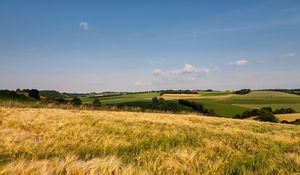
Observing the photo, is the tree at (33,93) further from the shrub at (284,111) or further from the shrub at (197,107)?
the shrub at (284,111)

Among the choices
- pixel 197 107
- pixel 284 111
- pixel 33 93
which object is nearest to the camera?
pixel 33 93

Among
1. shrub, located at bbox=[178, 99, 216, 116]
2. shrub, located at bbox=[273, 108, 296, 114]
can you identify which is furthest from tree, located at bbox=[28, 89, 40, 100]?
shrub, located at bbox=[273, 108, 296, 114]

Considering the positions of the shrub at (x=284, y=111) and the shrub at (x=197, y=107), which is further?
the shrub at (x=284, y=111)

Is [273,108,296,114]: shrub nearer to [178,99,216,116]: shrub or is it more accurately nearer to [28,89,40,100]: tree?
[178,99,216,116]: shrub

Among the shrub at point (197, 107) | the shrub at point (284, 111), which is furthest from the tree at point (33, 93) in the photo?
the shrub at point (284, 111)

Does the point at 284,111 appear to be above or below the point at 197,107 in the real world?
below

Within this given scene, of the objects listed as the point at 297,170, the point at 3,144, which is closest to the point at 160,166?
the point at 297,170

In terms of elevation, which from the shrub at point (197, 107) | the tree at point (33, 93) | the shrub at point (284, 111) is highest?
the tree at point (33, 93)

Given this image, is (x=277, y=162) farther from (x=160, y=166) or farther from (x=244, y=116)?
(x=244, y=116)

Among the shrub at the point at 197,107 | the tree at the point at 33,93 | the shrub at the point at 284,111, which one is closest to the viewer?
the tree at the point at 33,93

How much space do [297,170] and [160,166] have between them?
1.77 meters

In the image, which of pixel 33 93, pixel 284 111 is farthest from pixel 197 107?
pixel 33 93

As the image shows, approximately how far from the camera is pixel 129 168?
2.64 m

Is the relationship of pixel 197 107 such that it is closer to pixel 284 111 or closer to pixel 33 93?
pixel 284 111
